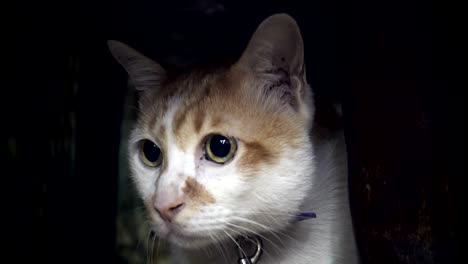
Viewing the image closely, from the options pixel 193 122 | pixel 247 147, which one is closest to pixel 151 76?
pixel 193 122

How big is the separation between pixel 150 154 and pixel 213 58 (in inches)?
24.1

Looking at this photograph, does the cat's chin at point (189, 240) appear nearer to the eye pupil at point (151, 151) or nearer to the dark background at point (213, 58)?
the eye pupil at point (151, 151)

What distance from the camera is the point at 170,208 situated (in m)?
1.21

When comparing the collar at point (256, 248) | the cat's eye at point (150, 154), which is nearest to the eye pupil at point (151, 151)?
the cat's eye at point (150, 154)

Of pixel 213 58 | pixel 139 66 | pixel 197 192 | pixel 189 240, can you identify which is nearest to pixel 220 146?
pixel 197 192

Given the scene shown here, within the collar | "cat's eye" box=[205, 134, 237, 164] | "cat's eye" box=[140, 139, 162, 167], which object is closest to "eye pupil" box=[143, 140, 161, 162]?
"cat's eye" box=[140, 139, 162, 167]

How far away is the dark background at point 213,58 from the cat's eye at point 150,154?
368mm

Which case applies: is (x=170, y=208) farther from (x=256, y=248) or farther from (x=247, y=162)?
(x=256, y=248)

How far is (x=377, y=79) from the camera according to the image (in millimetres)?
1262

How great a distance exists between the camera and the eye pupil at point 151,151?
1.49 metres

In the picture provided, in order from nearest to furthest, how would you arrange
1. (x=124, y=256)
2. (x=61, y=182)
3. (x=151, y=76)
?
(x=151, y=76) < (x=61, y=182) < (x=124, y=256)

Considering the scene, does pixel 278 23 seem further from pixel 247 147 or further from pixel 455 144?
pixel 455 144

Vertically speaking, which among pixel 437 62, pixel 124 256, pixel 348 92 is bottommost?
pixel 124 256

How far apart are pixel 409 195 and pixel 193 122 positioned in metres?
0.60
